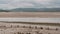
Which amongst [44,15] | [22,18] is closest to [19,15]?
[22,18]

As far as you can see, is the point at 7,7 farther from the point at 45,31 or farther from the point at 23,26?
the point at 45,31

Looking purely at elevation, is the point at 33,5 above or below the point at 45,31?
above

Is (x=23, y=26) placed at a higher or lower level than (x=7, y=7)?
lower

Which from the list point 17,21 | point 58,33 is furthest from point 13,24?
point 58,33

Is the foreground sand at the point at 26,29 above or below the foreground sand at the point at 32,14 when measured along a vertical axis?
below

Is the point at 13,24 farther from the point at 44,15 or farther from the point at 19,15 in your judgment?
the point at 44,15

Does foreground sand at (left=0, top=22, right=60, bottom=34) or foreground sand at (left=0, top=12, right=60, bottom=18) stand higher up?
foreground sand at (left=0, top=12, right=60, bottom=18)
